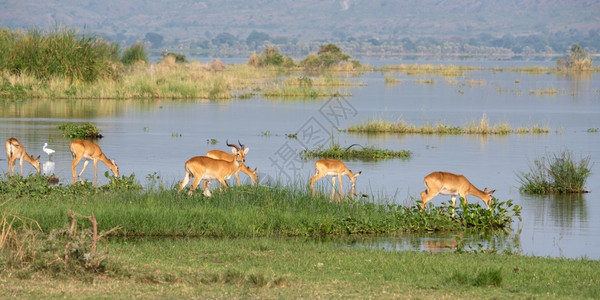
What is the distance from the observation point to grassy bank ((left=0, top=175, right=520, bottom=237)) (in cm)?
1552

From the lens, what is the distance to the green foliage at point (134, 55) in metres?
74.1

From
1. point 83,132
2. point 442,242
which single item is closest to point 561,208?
point 442,242

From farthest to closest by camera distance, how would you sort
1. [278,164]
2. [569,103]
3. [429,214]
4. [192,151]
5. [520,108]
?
1. [569,103]
2. [520,108]
3. [192,151]
4. [278,164]
5. [429,214]

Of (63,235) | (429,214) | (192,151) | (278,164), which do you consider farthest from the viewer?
(192,151)

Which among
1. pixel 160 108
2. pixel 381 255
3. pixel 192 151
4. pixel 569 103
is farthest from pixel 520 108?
pixel 381 255

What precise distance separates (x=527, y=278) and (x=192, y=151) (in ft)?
61.0

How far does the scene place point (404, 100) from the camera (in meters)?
57.3

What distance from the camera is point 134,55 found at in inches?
2936

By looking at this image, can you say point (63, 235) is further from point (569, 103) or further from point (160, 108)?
point (569, 103)

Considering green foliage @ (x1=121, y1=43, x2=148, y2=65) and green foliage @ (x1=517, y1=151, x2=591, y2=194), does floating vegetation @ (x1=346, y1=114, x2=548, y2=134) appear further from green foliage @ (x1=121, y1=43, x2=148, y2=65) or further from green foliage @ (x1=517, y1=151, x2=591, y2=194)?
green foliage @ (x1=121, y1=43, x2=148, y2=65)

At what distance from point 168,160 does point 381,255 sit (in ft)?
46.2

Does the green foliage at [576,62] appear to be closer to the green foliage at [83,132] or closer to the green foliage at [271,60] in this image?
the green foliage at [271,60]

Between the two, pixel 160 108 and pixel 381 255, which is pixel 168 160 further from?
pixel 160 108

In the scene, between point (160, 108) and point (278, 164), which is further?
point (160, 108)
